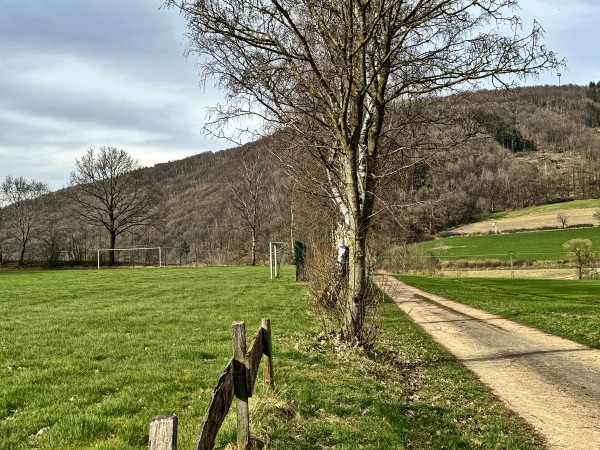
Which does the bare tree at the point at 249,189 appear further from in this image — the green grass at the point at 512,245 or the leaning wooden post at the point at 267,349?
the leaning wooden post at the point at 267,349

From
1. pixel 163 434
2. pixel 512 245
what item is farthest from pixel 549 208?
pixel 163 434

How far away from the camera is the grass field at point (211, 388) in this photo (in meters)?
5.07

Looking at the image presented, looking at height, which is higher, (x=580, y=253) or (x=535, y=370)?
(x=580, y=253)

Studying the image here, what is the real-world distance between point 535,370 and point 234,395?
22.9ft

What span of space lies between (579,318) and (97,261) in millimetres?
42231

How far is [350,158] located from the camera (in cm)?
897

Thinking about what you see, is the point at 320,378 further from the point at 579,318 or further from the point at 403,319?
the point at 579,318

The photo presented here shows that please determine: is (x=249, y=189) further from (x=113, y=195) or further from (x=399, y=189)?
(x=399, y=189)

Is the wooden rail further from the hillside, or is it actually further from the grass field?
the hillside

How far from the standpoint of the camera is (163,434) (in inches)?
73.9

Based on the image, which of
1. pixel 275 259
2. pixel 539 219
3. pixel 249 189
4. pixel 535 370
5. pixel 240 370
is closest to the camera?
pixel 240 370

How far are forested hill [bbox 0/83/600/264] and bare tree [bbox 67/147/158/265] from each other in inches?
97.6

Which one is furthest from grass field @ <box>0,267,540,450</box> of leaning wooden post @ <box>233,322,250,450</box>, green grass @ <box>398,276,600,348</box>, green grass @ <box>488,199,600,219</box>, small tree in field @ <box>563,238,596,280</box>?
green grass @ <box>488,199,600,219</box>

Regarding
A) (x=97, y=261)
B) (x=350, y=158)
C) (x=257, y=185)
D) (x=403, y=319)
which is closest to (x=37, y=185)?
(x=97, y=261)
